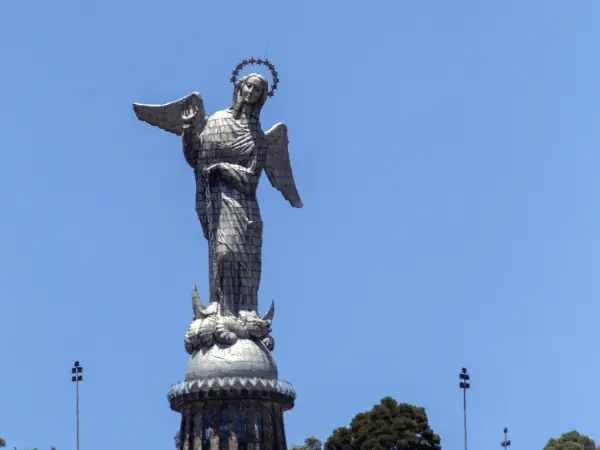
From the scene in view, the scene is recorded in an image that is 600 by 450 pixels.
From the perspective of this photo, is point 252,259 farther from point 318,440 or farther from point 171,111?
point 318,440

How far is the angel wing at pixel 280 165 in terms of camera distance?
103 m

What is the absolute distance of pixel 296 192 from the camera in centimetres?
10444

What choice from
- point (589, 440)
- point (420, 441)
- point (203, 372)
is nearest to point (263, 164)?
point (203, 372)

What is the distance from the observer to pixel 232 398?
98625mm

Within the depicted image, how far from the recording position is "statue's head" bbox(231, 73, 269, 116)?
10144 cm

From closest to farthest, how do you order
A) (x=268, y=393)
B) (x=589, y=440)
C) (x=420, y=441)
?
(x=268, y=393)
(x=420, y=441)
(x=589, y=440)

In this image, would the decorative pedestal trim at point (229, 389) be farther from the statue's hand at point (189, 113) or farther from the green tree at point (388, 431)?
the green tree at point (388, 431)

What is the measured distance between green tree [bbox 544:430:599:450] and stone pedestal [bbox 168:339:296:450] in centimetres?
5121

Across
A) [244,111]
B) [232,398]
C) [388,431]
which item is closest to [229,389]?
[232,398]

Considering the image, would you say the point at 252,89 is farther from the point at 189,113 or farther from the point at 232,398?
the point at 232,398

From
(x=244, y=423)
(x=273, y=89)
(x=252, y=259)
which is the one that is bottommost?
(x=244, y=423)

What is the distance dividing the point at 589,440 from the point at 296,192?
51720 mm

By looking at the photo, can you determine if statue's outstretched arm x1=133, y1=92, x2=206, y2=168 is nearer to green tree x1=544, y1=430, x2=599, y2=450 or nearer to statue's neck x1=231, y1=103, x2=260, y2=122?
statue's neck x1=231, y1=103, x2=260, y2=122

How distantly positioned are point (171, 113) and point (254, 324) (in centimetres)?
907
